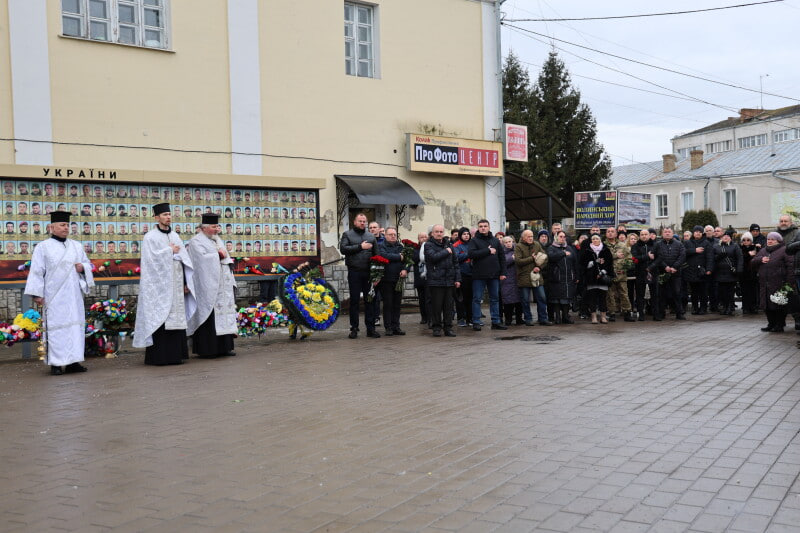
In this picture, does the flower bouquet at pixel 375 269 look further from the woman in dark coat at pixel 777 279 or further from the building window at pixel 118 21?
the building window at pixel 118 21

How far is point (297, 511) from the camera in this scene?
4227 mm

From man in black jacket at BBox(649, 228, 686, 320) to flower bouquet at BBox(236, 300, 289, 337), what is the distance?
7.82 m

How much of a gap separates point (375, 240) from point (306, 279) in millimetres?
1334

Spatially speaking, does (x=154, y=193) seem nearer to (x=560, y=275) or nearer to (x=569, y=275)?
(x=560, y=275)

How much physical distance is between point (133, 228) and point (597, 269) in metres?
8.45

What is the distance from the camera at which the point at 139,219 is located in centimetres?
1185

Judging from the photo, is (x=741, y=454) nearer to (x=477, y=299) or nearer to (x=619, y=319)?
(x=477, y=299)

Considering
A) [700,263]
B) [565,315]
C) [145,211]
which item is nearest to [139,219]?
[145,211]

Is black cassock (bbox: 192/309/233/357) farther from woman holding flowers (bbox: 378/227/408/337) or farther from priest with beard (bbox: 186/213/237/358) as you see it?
woman holding flowers (bbox: 378/227/408/337)

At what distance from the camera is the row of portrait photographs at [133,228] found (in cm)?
1092

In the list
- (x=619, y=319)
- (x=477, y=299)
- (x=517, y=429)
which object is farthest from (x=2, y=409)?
(x=619, y=319)

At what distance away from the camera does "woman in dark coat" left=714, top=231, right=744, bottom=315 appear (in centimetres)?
1617

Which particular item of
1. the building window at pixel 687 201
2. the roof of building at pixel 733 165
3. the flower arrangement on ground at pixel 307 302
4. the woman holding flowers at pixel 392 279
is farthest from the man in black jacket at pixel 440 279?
the building window at pixel 687 201

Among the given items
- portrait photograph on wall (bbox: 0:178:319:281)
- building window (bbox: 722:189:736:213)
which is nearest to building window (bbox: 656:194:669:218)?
building window (bbox: 722:189:736:213)
